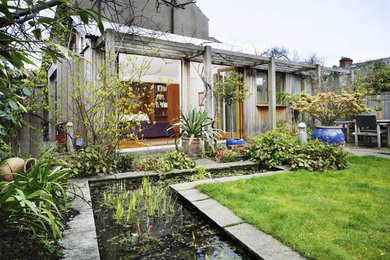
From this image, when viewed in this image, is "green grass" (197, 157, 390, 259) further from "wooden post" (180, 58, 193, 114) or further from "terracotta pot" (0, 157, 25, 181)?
"wooden post" (180, 58, 193, 114)

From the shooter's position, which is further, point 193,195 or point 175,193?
point 175,193

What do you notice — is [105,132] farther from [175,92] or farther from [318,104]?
[175,92]

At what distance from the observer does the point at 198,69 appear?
7.28 meters

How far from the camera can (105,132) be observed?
3736 mm

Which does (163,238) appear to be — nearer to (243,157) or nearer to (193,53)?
(243,157)

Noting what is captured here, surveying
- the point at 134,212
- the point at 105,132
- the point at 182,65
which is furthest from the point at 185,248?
the point at 182,65

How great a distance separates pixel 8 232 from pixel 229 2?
9.67 feet

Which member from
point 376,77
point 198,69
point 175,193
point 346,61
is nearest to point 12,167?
point 175,193

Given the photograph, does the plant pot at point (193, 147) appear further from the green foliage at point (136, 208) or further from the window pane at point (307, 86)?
the window pane at point (307, 86)

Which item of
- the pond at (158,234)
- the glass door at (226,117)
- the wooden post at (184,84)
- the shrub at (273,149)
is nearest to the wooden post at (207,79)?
the wooden post at (184,84)

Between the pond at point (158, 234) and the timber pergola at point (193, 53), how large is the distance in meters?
2.61

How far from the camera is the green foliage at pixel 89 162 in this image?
3.56 m

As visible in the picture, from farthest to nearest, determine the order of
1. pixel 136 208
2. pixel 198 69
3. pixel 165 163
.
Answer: pixel 198 69, pixel 165 163, pixel 136 208

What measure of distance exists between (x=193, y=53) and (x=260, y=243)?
5487mm
